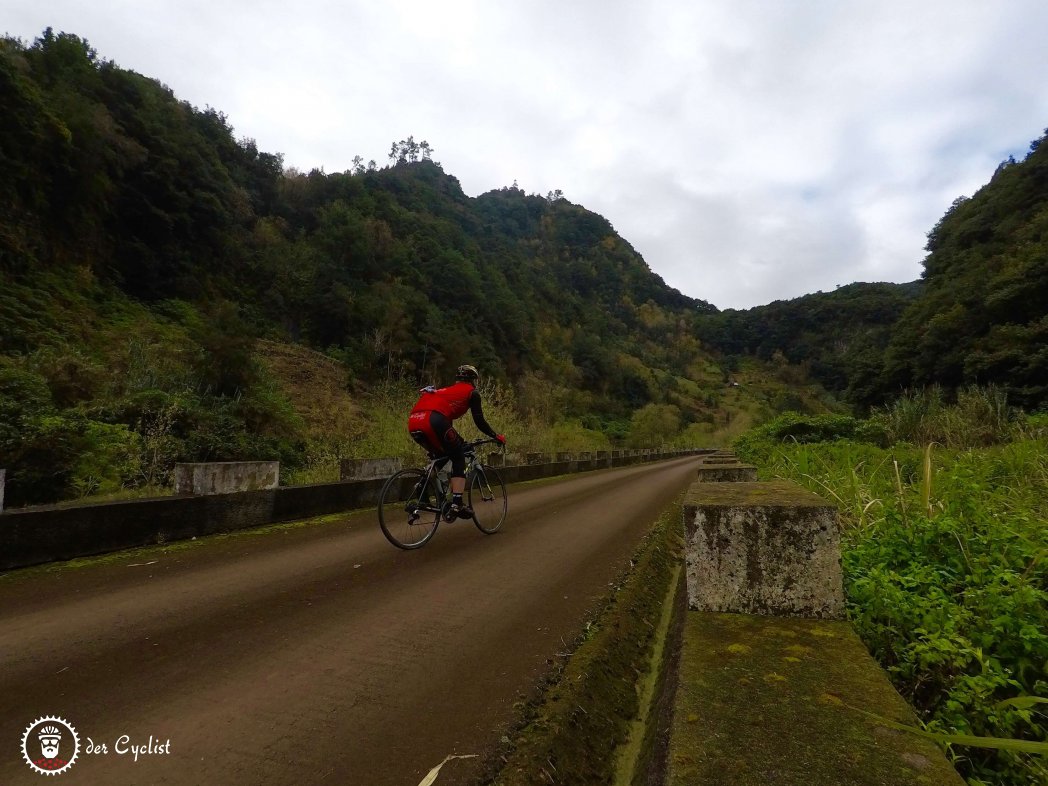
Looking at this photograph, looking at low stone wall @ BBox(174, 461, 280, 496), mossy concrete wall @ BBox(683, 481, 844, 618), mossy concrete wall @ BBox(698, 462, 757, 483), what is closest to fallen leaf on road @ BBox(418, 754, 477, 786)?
mossy concrete wall @ BBox(683, 481, 844, 618)

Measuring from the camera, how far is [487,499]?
20.3 ft

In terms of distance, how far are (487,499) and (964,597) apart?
4569 mm

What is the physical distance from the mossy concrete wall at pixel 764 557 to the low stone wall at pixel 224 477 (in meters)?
4.79

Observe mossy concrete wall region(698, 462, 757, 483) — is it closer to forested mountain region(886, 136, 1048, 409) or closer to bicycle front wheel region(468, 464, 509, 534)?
bicycle front wheel region(468, 464, 509, 534)

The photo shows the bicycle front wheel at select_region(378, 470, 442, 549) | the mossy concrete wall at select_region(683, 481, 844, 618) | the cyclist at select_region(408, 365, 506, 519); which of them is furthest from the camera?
the cyclist at select_region(408, 365, 506, 519)

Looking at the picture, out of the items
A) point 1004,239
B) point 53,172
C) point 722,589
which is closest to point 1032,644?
point 722,589

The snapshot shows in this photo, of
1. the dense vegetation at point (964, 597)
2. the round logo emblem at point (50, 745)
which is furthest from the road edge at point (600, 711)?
the round logo emblem at point (50, 745)

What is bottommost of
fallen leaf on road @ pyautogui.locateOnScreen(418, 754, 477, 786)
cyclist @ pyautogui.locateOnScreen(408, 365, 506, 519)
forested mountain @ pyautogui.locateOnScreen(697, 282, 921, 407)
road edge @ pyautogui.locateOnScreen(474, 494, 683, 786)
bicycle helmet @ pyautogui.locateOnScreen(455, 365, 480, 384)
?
road edge @ pyautogui.locateOnScreen(474, 494, 683, 786)

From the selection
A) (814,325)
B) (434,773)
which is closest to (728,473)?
(434,773)

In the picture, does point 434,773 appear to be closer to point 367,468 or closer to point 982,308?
Answer: point 367,468

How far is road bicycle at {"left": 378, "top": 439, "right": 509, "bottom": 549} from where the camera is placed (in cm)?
512

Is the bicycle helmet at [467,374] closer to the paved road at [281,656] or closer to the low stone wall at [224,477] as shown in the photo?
the paved road at [281,656]

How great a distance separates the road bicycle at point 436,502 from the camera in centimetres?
512

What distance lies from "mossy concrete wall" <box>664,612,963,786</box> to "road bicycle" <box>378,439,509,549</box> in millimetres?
3604
